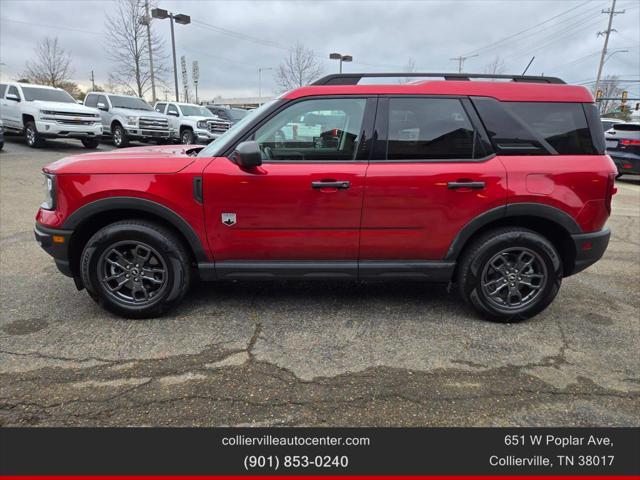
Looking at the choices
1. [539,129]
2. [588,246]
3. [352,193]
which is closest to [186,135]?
[352,193]

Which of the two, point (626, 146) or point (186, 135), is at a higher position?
point (186, 135)

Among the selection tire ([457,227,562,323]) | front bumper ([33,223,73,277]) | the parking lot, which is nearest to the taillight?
tire ([457,227,562,323])

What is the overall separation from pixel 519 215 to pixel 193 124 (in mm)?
15606

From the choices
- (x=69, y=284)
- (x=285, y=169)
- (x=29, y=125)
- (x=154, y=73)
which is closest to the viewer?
(x=285, y=169)

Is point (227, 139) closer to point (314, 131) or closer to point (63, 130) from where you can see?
point (314, 131)

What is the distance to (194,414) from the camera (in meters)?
2.35

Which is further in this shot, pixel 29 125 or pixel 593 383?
pixel 29 125

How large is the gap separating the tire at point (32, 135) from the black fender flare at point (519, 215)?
14.4 m

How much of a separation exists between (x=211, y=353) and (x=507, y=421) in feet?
6.29

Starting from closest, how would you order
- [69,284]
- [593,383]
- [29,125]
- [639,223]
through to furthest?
1. [593,383]
2. [69,284]
3. [639,223]
4. [29,125]

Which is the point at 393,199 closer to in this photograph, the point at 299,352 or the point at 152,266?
the point at 299,352

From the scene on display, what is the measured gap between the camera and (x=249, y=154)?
2.97 meters

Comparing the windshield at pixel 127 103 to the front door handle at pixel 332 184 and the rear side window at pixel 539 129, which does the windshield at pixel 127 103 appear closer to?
the front door handle at pixel 332 184

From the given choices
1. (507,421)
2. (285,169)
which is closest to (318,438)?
(507,421)
